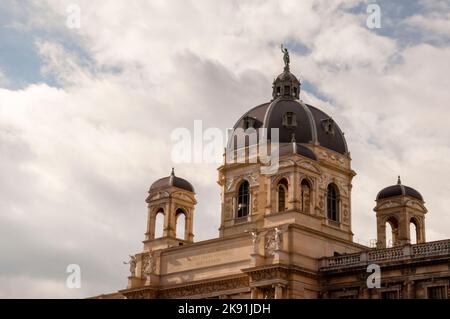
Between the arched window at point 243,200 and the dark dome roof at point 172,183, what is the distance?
5.28 m

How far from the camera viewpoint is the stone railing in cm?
5688

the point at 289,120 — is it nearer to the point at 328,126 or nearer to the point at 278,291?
the point at 328,126

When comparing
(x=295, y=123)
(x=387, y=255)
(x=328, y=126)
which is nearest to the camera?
(x=387, y=255)

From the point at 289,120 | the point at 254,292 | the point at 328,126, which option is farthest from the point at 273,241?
the point at 328,126

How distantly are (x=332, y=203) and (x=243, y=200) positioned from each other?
8243mm

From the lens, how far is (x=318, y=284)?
62.9 m

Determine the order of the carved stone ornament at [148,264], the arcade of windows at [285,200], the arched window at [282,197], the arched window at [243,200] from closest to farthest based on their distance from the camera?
1. the arcade of windows at [285,200]
2. the arched window at [282,197]
3. the carved stone ornament at [148,264]
4. the arched window at [243,200]

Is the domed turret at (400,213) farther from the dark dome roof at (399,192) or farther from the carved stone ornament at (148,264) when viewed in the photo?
the carved stone ornament at (148,264)

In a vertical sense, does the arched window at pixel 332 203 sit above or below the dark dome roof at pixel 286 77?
below

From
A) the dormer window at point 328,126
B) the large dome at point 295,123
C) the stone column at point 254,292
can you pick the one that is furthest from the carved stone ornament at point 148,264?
the dormer window at point 328,126

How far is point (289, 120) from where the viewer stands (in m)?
76.0

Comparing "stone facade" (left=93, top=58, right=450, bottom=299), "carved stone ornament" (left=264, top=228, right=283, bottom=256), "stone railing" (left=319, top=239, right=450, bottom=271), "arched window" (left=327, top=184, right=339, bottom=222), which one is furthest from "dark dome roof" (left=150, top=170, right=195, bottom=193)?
"stone railing" (left=319, top=239, right=450, bottom=271)

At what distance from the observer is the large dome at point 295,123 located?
75.5 meters

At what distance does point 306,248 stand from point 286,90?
23.0 metres
